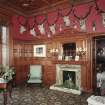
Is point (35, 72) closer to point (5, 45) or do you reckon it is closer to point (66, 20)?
point (5, 45)

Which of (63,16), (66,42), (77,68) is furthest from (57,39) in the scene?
(77,68)

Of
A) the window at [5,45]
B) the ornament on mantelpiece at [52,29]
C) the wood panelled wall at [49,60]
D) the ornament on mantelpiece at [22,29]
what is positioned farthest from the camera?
the ornament on mantelpiece at [22,29]

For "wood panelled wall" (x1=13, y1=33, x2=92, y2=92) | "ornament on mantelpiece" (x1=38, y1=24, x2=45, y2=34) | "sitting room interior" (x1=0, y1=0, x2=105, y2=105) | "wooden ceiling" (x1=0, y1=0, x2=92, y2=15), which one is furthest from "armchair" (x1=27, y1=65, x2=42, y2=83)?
"wooden ceiling" (x1=0, y1=0, x2=92, y2=15)

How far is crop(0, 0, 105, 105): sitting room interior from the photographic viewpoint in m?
6.03

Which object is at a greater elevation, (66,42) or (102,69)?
(66,42)

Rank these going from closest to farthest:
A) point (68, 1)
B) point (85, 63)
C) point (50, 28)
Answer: point (85, 63)
point (68, 1)
point (50, 28)

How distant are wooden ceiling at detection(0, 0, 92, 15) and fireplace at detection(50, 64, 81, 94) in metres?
3.01

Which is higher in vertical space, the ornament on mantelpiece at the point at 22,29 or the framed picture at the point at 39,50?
the ornament on mantelpiece at the point at 22,29

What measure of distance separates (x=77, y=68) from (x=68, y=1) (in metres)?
3.10

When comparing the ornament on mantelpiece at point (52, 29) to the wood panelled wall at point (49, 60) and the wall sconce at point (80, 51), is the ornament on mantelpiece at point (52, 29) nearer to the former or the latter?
the wood panelled wall at point (49, 60)

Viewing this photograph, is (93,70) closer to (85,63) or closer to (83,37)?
(85,63)

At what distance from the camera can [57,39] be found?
7.00 meters

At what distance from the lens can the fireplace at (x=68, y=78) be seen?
20.4ft

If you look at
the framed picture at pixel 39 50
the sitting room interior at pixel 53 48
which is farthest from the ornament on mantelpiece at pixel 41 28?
the framed picture at pixel 39 50
